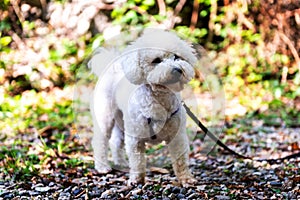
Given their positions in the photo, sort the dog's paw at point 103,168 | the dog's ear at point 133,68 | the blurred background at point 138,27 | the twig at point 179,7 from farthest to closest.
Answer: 1. the twig at point 179,7
2. the blurred background at point 138,27
3. the dog's paw at point 103,168
4. the dog's ear at point 133,68

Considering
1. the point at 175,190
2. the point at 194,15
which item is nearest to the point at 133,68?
the point at 175,190

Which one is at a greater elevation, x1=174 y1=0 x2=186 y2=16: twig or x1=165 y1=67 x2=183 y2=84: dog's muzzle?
x1=174 y1=0 x2=186 y2=16: twig

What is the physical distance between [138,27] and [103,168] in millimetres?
3038

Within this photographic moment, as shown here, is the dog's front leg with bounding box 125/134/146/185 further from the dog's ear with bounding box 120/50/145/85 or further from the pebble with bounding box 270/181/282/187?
the pebble with bounding box 270/181/282/187

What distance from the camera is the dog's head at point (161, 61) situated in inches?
93.7

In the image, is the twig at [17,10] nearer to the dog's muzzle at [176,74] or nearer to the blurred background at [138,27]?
the blurred background at [138,27]

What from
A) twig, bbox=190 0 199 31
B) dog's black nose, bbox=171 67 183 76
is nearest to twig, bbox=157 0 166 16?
twig, bbox=190 0 199 31

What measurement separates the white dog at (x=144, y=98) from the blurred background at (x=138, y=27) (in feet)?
6.03

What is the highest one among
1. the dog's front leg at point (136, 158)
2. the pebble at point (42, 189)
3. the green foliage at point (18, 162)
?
the dog's front leg at point (136, 158)

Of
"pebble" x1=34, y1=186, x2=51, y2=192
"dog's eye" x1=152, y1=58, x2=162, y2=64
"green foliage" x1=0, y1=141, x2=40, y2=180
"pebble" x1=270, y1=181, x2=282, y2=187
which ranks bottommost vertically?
"pebble" x1=270, y1=181, x2=282, y2=187

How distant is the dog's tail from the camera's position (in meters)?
3.03

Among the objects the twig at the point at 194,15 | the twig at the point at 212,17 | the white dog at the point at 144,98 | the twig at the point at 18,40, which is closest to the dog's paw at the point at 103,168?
the white dog at the point at 144,98

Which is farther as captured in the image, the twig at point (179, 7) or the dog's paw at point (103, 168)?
the twig at point (179, 7)

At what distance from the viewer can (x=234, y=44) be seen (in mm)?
7277
